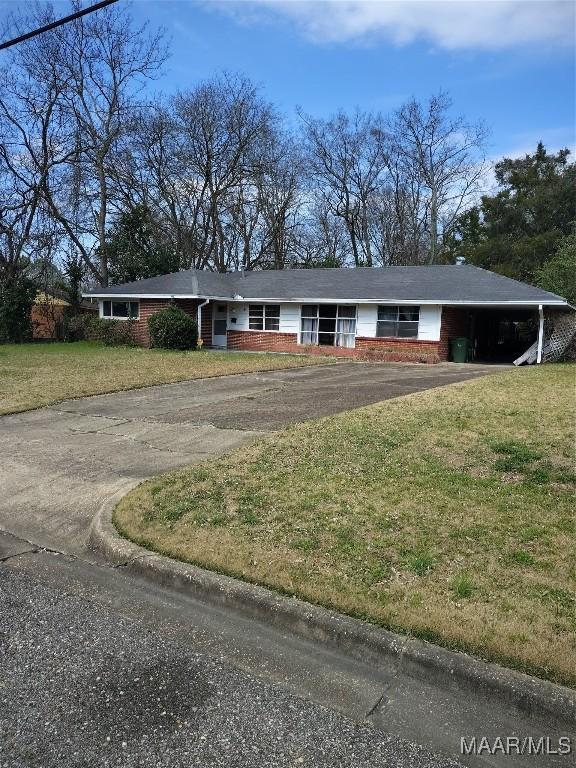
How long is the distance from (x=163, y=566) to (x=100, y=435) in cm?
461

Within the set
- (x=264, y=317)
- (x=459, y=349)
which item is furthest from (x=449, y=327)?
(x=264, y=317)

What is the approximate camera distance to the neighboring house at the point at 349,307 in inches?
869

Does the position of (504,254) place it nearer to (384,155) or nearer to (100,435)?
(384,155)

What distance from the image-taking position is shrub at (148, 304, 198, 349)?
2298 centimetres

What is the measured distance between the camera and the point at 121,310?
27.2 m

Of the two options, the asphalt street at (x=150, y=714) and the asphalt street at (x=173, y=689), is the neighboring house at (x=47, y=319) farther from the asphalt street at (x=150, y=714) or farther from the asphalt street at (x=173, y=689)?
the asphalt street at (x=150, y=714)

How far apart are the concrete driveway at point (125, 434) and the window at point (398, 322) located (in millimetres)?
8367

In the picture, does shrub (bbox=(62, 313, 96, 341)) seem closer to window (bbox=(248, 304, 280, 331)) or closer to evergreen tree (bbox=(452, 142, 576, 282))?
window (bbox=(248, 304, 280, 331))

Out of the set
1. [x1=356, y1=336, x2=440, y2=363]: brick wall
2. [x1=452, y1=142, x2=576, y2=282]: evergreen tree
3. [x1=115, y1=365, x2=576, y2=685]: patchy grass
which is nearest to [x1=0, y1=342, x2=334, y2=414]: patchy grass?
[x1=356, y1=336, x2=440, y2=363]: brick wall

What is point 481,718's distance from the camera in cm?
265

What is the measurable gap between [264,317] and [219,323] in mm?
2340

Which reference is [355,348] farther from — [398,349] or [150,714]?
[150,714]

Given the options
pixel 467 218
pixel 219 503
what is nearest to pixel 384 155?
pixel 467 218

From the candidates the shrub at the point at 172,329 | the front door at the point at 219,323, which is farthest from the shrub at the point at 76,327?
the front door at the point at 219,323
